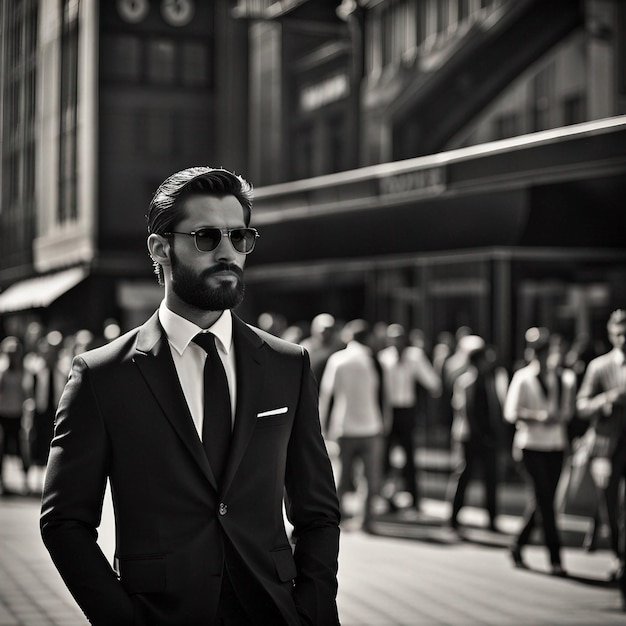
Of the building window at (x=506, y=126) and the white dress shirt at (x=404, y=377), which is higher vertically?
the building window at (x=506, y=126)

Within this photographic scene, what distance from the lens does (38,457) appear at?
17.7 meters

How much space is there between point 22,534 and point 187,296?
9238 mm

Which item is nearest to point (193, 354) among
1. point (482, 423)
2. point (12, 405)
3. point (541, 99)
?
point (482, 423)

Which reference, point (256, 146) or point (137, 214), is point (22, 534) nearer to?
point (256, 146)

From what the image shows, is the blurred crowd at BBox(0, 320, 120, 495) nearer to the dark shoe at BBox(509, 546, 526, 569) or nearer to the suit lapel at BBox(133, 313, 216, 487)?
the dark shoe at BBox(509, 546, 526, 569)

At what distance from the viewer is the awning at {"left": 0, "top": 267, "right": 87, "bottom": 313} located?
34.6 metres

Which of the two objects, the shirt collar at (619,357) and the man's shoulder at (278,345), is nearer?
the man's shoulder at (278,345)

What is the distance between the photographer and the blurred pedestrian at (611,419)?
9.55m

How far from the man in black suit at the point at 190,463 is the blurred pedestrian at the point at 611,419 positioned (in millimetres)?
6656

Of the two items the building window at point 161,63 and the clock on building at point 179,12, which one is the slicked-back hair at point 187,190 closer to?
the clock on building at point 179,12

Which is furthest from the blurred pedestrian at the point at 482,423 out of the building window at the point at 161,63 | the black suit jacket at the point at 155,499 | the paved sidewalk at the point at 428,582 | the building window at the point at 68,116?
the building window at the point at 161,63

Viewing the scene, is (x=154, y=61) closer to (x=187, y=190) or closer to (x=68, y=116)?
(x=68, y=116)

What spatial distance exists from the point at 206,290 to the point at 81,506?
1.72 ft

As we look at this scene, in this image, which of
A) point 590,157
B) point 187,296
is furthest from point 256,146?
point 187,296
